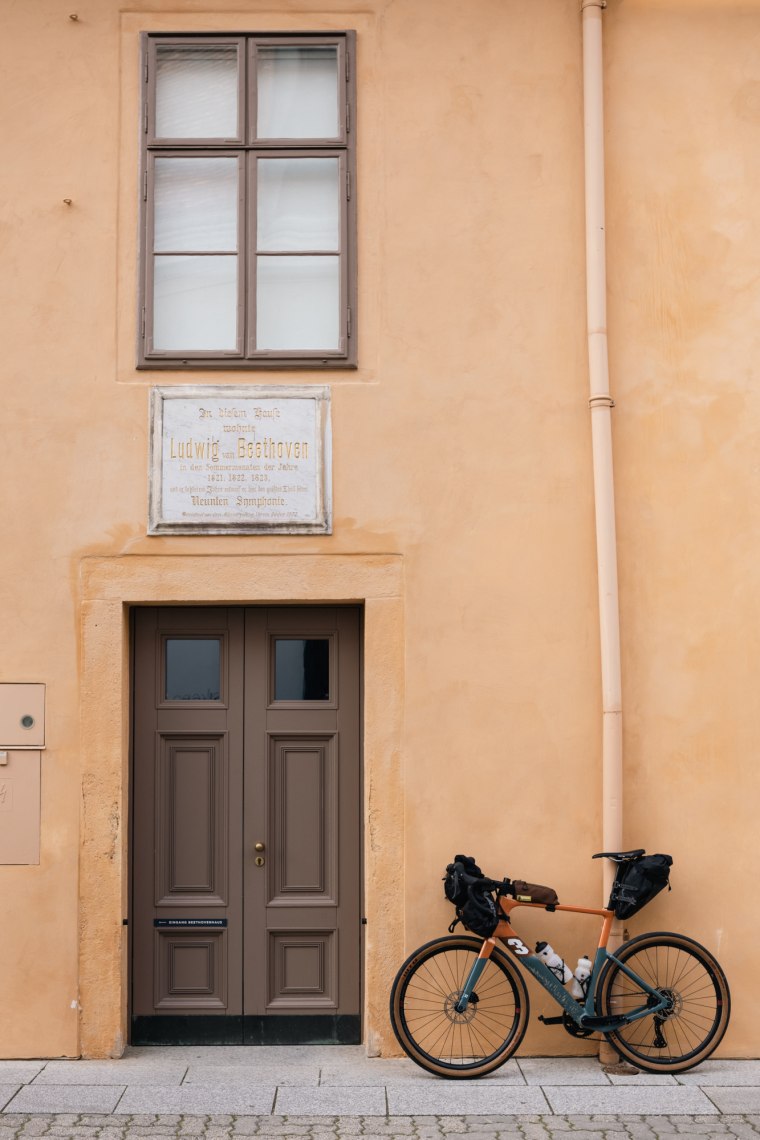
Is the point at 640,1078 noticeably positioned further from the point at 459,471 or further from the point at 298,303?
the point at 298,303

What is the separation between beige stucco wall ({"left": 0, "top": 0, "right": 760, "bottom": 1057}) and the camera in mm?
7227

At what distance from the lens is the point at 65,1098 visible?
21.3 ft

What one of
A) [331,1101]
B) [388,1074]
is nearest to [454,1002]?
[388,1074]

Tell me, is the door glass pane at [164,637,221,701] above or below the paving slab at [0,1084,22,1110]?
above

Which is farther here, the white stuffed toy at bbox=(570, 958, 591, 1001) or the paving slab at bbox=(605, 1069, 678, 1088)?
the white stuffed toy at bbox=(570, 958, 591, 1001)

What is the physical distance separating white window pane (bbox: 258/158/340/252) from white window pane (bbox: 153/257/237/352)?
31cm

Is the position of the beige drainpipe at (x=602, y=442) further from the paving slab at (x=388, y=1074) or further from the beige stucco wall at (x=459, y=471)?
the paving slab at (x=388, y=1074)

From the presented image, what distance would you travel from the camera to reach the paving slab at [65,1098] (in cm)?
635

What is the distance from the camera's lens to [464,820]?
7234 mm

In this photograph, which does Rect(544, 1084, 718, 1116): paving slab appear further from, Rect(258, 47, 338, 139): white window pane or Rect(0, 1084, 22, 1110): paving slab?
Rect(258, 47, 338, 139): white window pane

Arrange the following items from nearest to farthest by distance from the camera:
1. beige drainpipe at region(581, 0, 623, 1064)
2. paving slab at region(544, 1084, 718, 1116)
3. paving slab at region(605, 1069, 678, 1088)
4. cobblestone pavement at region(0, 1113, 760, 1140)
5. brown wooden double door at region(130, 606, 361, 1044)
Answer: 1. cobblestone pavement at region(0, 1113, 760, 1140)
2. paving slab at region(544, 1084, 718, 1116)
3. paving slab at region(605, 1069, 678, 1088)
4. beige drainpipe at region(581, 0, 623, 1064)
5. brown wooden double door at region(130, 606, 361, 1044)

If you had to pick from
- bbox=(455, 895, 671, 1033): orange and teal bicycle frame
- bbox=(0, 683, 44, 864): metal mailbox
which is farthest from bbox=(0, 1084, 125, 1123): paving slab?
bbox=(455, 895, 671, 1033): orange and teal bicycle frame

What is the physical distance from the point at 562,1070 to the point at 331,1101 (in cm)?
128

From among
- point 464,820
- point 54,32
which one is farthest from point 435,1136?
point 54,32
